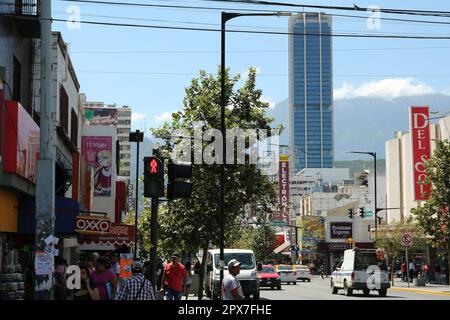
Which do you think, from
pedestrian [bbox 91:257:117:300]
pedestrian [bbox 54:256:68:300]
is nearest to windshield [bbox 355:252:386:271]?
pedestrian [bbox 54:256:68:300]

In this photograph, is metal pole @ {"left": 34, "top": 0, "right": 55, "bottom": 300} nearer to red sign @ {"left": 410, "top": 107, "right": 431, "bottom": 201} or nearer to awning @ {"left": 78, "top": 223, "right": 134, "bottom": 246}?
awning @ {"left": 78, "top": 223, "right": 134, "bottom": 246}

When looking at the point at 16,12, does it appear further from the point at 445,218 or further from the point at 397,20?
the point at 445,218

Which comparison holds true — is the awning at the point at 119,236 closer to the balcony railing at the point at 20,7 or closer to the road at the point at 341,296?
the road at the point at 341,296

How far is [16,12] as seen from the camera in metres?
22.3

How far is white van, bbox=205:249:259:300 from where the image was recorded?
3198 centimetres

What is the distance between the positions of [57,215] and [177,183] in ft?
31.1

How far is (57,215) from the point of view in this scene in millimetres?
23375

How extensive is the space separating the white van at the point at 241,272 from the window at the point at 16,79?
12.0 metres

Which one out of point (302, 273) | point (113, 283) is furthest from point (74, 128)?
point (302, 273)

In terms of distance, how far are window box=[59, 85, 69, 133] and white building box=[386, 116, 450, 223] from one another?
3083 centimetres

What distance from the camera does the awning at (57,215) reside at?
72.2ft

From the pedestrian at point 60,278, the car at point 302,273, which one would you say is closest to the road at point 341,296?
the pedestrian at point 60,278
